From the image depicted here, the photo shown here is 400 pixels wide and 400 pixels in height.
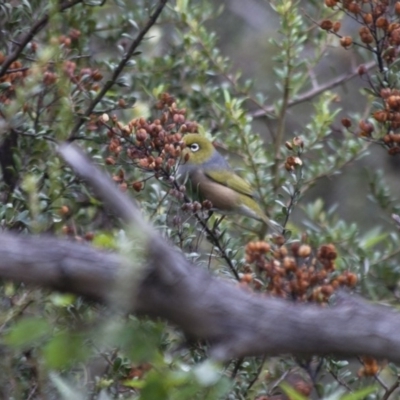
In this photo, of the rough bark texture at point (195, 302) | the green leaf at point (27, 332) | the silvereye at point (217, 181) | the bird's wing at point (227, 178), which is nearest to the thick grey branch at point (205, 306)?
the rough bark texture at point (195, 302)

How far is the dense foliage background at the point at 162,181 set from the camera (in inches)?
90.5

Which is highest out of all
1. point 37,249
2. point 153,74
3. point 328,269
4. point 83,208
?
point 37,249

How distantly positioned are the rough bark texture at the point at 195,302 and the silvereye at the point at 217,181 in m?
2.61

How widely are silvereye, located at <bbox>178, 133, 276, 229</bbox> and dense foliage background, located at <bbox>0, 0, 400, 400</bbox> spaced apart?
9cm

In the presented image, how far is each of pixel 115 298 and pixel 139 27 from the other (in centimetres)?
306

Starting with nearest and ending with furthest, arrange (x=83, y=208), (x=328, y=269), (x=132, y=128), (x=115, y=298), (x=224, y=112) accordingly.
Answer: (x=115, y=298) → (x=328, y=269) → (x=132, y=128) → (x=83, y=208) → (x=224, y=112)

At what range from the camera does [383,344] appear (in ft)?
5.13

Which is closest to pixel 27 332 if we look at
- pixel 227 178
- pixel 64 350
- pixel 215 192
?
pixel 64 350

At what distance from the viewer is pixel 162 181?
3.30 metres

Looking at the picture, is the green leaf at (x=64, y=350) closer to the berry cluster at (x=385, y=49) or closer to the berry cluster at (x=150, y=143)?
the berry cluster at (x=150, y=143)

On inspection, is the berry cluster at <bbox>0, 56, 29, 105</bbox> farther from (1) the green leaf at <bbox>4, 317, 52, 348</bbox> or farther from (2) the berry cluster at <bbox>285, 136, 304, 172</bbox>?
(1) the green leaf at <bbox>4, 317, 52, 348</bbox>

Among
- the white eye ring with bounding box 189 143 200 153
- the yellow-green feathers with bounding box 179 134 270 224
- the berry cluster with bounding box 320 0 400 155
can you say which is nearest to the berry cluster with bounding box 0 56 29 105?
the yellow-green feathers with bounding box 179 134 270 224

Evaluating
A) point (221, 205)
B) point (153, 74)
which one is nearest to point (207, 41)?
point (153, 74)

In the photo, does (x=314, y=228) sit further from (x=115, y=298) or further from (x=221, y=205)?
(x=115, y=298)
